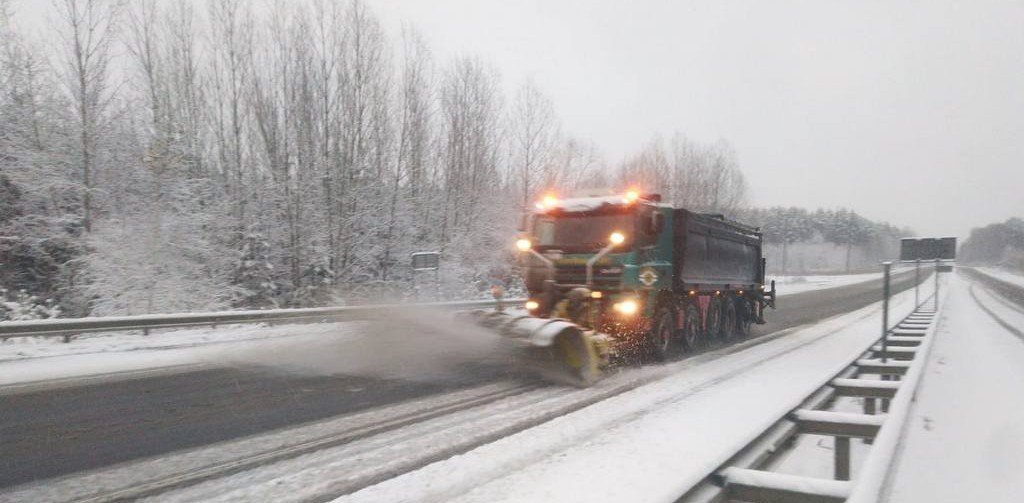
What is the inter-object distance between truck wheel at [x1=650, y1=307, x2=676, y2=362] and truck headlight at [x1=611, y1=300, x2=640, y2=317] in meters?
0.90

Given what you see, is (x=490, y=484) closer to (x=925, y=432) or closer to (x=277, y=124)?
(x=925, y=432)

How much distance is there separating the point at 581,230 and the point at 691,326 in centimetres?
368

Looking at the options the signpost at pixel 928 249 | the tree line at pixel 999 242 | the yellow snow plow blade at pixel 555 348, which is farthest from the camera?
the tree line at pixel 999 242

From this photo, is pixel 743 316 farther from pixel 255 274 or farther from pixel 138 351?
pixel 255 274

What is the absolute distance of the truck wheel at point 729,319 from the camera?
14.6 metres

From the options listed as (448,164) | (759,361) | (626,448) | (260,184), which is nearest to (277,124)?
(260,184)

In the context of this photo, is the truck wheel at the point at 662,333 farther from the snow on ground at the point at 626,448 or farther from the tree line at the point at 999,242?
the tree line at the point at 999,242

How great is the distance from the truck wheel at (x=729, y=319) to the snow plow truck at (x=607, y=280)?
7.87 feet

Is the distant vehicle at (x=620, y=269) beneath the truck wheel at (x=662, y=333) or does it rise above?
above

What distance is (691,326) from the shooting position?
41.3ft

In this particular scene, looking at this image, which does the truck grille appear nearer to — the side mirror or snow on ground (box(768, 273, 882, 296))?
the side mirror

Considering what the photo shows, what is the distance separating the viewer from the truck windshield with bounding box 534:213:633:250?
10477mm

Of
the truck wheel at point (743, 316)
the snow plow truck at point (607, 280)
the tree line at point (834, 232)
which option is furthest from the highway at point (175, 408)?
the tree line at point (834, 232)

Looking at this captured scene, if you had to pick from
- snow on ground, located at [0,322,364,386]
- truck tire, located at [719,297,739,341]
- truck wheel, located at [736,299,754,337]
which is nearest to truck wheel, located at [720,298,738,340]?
truck tire, located at [719,297,739,341]
